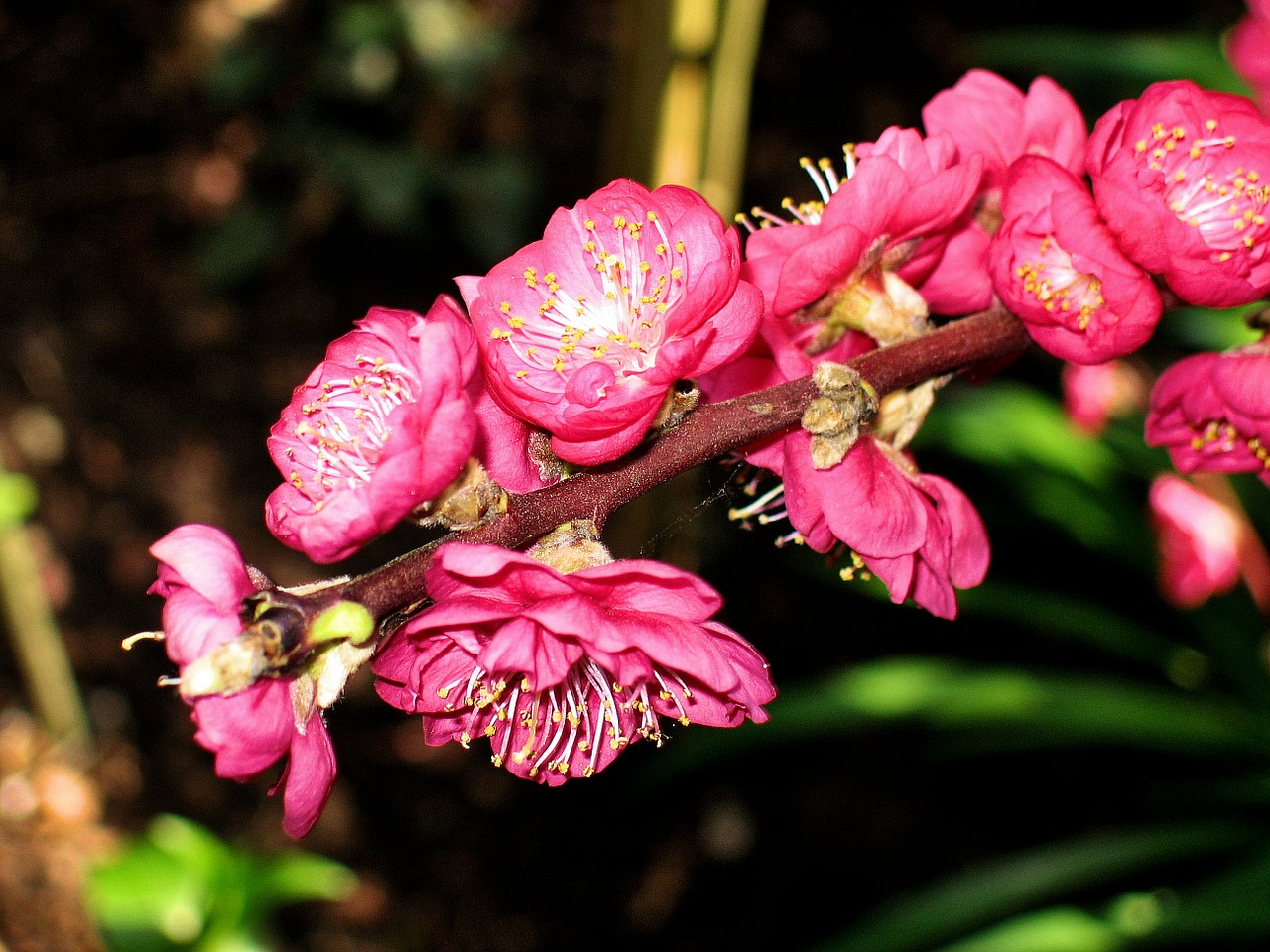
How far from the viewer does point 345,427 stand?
36.2 inches

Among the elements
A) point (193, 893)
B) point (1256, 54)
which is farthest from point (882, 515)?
point (193, 893)

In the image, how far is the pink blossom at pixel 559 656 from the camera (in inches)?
28.8

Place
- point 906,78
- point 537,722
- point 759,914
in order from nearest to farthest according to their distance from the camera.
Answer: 1. point 537,722
2. point 759,914
3. point 906,78

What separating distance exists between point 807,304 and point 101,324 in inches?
115

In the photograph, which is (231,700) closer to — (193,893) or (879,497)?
(879,497)

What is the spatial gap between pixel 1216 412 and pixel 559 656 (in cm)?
67

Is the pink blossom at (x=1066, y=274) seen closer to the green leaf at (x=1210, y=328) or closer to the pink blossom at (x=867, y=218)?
the pink blossom at (x=867, y=218)

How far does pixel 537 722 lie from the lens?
3.09 feet

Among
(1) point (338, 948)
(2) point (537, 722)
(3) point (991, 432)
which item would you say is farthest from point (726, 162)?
(1) point (338, 948)

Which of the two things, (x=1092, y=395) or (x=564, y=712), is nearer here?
(x=564, y=712)

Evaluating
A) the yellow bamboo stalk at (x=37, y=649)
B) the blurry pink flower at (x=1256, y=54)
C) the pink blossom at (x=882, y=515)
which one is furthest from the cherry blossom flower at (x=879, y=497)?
the yellow bamboo stalk at (x=37, y=649)

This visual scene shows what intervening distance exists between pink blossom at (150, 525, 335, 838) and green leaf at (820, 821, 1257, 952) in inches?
67.3

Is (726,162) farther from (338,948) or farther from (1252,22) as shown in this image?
(338,948)

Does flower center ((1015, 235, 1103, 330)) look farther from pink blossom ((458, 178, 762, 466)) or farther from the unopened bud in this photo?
the unopened bud
